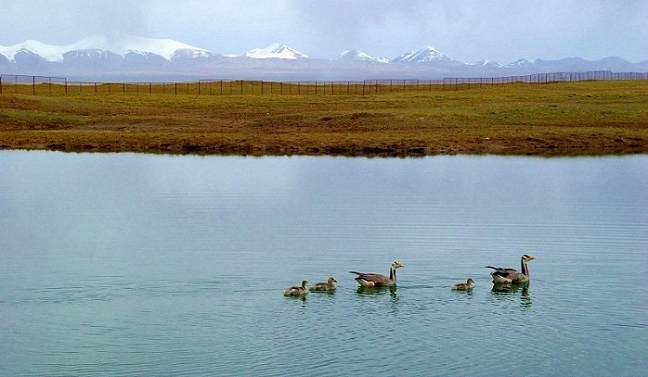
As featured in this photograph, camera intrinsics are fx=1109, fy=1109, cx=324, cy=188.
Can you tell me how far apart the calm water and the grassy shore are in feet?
40.6

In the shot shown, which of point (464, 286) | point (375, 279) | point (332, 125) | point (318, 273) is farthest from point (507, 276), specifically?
point (332, 125)

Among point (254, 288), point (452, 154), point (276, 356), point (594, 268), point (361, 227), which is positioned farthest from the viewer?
point (452, 154)

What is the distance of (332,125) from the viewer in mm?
65125

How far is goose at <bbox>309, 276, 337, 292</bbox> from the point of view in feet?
72.2

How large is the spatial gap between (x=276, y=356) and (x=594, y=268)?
379 inches

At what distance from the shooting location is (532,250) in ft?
88.9

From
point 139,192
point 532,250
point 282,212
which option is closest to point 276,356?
point 532,250

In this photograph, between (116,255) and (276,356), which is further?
(116,255)

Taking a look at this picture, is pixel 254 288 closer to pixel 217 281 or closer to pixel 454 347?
pixel 217 281

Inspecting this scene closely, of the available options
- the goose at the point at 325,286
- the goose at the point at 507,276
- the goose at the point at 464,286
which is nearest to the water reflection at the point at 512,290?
the goose at the point at 507,276

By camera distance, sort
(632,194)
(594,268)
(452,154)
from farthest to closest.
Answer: (452,154) < (632,194) < (594,268)

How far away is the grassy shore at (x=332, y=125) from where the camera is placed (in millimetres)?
55344

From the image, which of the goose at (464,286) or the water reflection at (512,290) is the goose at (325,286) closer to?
the goose at (464,286)

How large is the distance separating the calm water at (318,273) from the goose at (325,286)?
0.20 metres
